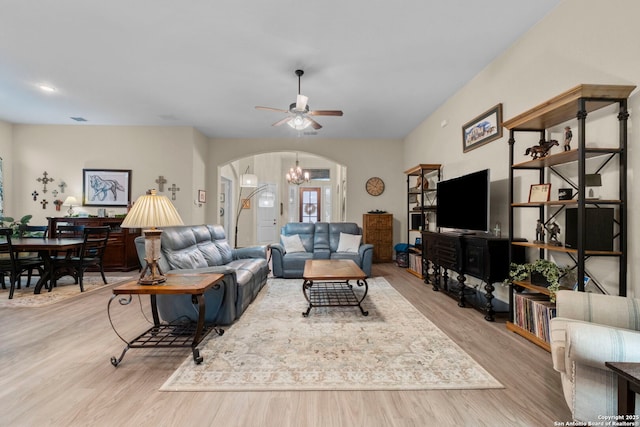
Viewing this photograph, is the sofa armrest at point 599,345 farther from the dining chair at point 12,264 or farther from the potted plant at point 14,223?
the potted plant at point 14,223

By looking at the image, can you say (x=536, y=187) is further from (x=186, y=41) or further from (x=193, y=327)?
(x=186, y=41)

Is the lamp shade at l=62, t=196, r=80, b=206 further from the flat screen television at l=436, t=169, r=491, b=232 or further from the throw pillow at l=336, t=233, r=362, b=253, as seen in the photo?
the flat screen television at l=436, t=169, r=491, b=232

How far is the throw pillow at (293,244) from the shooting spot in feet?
17.5

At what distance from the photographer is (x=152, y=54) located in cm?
329

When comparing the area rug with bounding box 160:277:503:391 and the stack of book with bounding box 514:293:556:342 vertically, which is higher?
the stack of book with bounding box 514:293:556:342

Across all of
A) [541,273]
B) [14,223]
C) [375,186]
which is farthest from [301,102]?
[14,223]

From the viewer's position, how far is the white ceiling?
8.46 ft

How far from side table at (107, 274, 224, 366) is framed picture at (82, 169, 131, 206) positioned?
169 inches

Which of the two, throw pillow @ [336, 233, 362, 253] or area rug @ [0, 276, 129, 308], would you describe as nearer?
area rug @ [0, 276, 129, 308]

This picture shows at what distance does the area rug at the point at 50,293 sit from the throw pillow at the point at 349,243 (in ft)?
12.5

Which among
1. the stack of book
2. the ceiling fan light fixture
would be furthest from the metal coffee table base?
the ceiling fan light fixture

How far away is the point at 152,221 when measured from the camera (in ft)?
7.09

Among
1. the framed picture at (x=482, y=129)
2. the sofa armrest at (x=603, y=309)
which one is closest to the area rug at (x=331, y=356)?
the sofa armrest at (x=603, y=309)

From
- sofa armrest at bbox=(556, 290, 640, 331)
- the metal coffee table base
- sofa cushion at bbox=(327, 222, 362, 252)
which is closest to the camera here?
sofa armrest at bbox=(556, 290, 640, 331)
